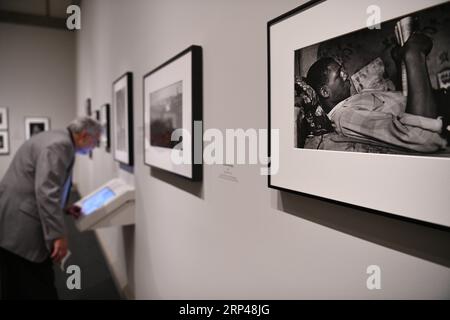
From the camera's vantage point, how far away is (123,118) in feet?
8.32

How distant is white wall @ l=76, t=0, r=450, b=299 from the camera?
66cm

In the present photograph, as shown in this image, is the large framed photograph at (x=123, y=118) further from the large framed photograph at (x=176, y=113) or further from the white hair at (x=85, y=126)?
the large framed photograph at (x=176, y=113)

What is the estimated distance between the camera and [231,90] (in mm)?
1139

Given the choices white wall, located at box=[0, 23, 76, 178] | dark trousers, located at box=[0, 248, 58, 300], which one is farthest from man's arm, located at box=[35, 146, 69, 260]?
white wall, located at box=[0, 23, 76, 178]

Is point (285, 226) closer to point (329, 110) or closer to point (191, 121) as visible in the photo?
point (329, 110)

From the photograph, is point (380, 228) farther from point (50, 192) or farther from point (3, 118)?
point (3, 118)

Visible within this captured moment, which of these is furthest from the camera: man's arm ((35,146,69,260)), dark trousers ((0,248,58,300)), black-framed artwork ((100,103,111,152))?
black-framed artwork ((100,103,111,152))

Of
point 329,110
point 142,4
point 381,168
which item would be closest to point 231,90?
point 329,110

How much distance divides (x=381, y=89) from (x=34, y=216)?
201 centimetres

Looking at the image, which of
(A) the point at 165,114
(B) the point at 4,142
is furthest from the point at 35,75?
(A) the point at 165,114

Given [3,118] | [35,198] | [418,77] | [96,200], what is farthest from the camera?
[3,118]

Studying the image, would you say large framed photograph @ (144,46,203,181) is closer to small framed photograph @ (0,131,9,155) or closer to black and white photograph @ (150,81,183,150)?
black and white photograph @ (150,81,183,150)

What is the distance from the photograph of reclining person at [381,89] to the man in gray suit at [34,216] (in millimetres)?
1602

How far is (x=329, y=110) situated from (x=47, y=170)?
168cm
